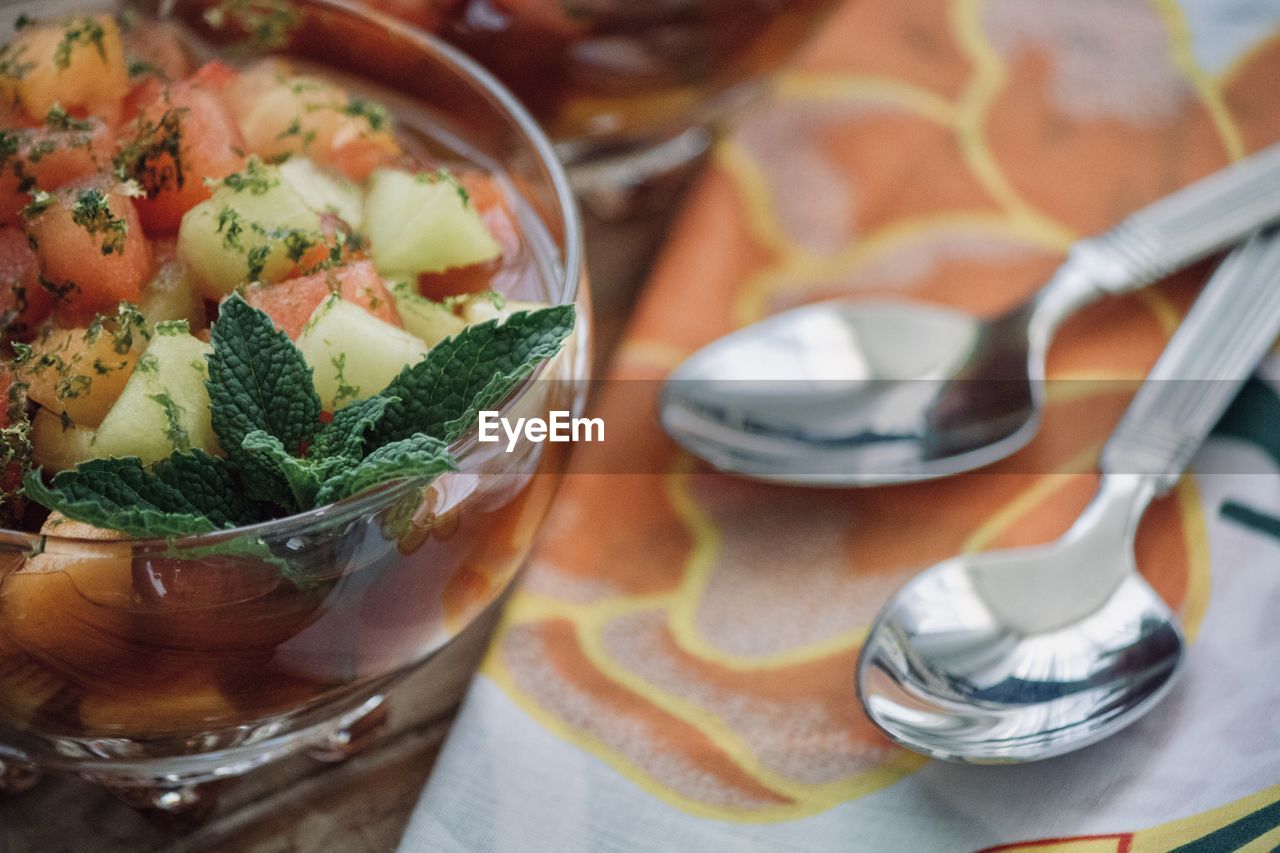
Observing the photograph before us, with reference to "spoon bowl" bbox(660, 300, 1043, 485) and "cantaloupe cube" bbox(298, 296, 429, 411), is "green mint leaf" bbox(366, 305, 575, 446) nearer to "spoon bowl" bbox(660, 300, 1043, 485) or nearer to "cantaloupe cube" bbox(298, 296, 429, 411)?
"cantaloupe cube" bbox(298, 296, 429, 411)

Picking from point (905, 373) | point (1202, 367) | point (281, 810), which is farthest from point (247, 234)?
point (1202, 367)

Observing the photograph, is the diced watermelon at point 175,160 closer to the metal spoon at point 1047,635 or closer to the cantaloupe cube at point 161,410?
the cantaloupe cube at point 161,410

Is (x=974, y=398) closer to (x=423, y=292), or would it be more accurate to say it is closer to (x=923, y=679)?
(x=923, y=679)

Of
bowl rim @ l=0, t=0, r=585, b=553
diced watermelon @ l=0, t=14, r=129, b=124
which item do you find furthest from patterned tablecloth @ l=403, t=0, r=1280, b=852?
diced watermelon @ l=0, t=14, r=129, b=124

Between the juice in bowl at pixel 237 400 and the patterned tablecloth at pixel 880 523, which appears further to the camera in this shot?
the patterned tablecloth at pixel 880 523

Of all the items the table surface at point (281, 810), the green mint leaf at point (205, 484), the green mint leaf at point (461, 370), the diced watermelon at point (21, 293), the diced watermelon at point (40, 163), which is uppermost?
the green mint leaf at point (461, 370)

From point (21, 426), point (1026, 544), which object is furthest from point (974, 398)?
point (21, 426)

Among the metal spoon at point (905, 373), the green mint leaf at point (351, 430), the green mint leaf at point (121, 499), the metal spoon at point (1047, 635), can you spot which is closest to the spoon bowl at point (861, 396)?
the metal spoon at point (905, 373)
